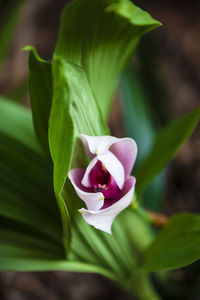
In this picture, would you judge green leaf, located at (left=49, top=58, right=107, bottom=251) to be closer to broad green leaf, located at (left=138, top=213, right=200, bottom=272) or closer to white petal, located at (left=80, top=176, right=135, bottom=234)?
white petal, located at (left=80, top=176, right=135, bottom=234)

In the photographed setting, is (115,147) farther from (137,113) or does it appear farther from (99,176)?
(137,113)

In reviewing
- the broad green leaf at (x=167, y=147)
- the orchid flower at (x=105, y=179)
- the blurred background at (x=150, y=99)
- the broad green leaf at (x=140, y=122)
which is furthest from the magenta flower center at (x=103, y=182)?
the broad green leaf at (x=140, y=122)

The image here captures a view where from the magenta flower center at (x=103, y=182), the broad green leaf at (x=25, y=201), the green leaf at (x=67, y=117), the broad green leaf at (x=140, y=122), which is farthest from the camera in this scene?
the broad green leaf at (x=140, y=122)

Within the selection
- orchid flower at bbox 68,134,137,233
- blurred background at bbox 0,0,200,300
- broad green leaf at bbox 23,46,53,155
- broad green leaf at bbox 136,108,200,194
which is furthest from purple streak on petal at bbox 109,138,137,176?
blurred background at bbox 0,0,200,300

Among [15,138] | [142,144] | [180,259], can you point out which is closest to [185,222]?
[180,259]

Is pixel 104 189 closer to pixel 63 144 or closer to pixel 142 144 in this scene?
pixel 63 144

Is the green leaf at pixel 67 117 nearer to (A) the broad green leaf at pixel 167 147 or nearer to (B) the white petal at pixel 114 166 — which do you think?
(B) the white petal at pixel 114 166

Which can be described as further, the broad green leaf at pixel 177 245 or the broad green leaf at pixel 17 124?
the broad green leaf at pixel 17 124
